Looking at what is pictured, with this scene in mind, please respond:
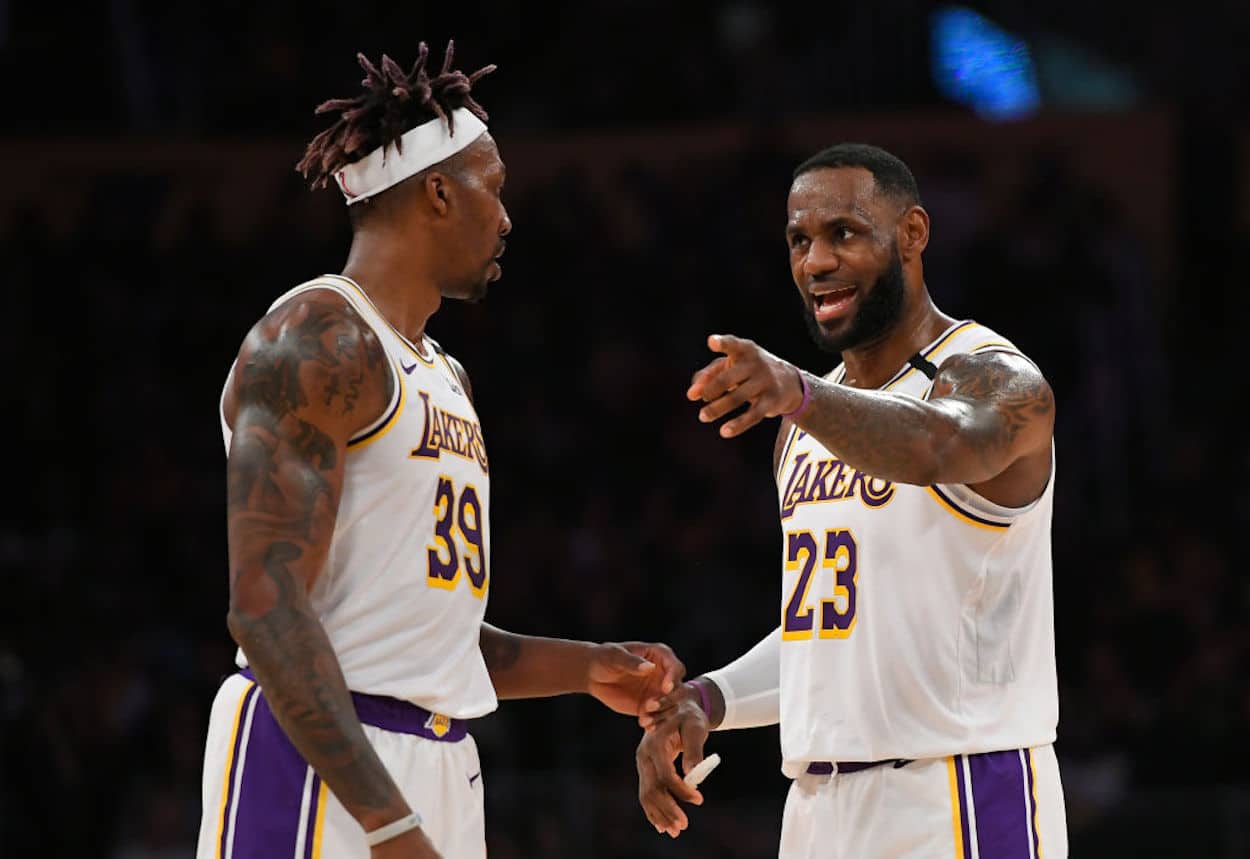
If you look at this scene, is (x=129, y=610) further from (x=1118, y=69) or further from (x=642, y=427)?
(x=1118, y=69)

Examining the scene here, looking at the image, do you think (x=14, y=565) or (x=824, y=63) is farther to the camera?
(x=824, y=63)

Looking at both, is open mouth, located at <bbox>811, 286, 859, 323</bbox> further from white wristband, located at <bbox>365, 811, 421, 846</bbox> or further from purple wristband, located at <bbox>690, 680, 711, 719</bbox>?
white wristband, located at <bbox>365, 811, 421, 846</bbox>

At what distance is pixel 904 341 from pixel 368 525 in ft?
5.70

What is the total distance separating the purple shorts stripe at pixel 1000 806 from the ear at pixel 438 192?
2.00 m

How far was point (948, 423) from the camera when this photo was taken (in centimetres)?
423

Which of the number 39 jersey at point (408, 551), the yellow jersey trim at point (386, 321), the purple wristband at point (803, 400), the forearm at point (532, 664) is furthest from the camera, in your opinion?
the forearm at point (532, 664)

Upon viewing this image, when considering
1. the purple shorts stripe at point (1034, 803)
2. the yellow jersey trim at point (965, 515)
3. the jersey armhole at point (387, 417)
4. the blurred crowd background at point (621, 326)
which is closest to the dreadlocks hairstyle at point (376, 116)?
the jersey armhole at point (387, 417)

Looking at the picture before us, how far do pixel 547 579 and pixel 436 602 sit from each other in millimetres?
6257

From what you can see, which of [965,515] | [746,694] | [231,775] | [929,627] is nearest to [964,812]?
[929,627]

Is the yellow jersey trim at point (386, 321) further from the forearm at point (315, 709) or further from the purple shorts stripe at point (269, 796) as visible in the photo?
the purple shorts stripe at point (269, 796)

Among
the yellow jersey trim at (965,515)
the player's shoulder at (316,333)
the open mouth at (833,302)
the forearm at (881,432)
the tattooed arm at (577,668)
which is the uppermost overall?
the open mouth at (833,302)

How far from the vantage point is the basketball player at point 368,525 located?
3.86 meters

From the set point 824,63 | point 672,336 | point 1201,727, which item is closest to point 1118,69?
point 824,63

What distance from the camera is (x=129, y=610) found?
10.9 metres
